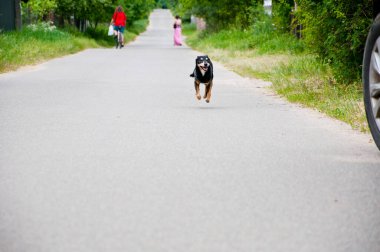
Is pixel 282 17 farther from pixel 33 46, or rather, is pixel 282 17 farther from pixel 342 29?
pixel 342 29

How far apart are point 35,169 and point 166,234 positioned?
228cm

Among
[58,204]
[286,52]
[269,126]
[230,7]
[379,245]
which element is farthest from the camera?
[230,7]

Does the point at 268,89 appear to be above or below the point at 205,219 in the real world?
below

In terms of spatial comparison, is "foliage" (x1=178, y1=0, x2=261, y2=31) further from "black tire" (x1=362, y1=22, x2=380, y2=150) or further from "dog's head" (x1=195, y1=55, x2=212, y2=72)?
"black tire" (x1=362, y1=22, x2=380, y2=150)

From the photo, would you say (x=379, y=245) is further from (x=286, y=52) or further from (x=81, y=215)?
(x=286, y=52)

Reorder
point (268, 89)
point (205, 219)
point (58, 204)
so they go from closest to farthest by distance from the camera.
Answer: point (205, 219), point (58, 204), point (268, 89)

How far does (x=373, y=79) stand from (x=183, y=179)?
2.04m

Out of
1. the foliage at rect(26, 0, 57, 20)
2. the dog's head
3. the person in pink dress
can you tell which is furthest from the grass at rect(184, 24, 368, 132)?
the person in pink dress

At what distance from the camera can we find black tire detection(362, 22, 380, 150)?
6641 mm

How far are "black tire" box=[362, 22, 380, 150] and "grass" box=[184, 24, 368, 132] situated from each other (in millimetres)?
1619

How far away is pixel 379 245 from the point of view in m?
4.13

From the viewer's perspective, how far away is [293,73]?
15.5 m

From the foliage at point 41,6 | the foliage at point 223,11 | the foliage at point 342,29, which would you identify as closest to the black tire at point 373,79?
the foliage at point 342,29

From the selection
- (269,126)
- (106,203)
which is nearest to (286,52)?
(269,126)
